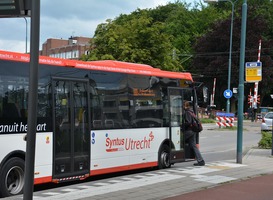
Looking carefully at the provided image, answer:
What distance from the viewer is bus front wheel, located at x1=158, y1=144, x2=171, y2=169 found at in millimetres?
12867

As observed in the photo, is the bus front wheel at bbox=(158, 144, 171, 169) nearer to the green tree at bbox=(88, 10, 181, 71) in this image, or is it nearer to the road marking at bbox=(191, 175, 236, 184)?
the road marking at bbox=(191, 175, 236, 184)

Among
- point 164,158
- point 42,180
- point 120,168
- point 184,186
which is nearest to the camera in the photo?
point 42,180

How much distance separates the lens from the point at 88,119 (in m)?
10.2

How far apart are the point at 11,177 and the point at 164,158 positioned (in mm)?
5338

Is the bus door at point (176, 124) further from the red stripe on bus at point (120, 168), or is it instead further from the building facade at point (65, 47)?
the building facade at point (65, 47)

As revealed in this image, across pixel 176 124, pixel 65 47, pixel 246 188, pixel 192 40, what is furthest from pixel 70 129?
pixel 65 47

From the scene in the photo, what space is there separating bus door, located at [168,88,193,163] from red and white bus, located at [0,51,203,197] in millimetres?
30

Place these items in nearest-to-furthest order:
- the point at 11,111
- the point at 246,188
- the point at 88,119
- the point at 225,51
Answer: the point at 11,111, the point at 246,188, the point at 88,119, the point at 225,51

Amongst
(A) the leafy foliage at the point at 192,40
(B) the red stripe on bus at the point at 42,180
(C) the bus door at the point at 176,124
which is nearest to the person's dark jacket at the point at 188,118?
(C) the bus door at the point at 176,124

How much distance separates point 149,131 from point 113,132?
5.31 feet

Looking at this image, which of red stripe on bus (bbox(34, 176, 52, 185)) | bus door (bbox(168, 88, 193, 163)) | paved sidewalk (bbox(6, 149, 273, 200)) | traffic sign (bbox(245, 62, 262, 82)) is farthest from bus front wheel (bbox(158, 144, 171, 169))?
red stripe on bus (bbox(34, 176, 52, 185))

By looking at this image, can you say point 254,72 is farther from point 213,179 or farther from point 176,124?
point 213,179

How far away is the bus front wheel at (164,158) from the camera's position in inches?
507

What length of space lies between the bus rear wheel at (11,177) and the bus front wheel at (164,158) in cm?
496
